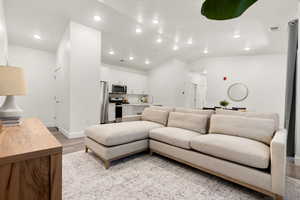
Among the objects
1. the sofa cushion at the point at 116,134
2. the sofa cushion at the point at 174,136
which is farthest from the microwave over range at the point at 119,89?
the sofa cushion at the point at 174,136

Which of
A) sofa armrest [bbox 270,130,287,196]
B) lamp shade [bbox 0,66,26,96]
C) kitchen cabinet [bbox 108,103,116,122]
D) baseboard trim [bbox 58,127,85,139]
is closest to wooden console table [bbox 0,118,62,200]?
lamp shade [bbox 0,66,26,96]

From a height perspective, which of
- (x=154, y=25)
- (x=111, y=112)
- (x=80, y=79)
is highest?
(x=154, y=25)

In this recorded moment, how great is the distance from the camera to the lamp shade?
1245 millimetres

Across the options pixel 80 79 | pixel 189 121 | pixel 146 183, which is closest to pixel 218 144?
pixel 189 121

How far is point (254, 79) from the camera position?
5.21m

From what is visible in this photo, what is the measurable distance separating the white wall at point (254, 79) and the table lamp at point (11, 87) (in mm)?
6050

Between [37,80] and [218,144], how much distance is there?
5.41 m

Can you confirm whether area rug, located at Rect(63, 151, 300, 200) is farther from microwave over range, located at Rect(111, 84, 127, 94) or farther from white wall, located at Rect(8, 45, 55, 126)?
microwave over range, located at Rect(111, 84, 127, 94)

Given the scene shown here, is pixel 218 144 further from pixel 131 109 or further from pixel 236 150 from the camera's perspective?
pixel 131 109

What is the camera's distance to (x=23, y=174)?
2.45 ft

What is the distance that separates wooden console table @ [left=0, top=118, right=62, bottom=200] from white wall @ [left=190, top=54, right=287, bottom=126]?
6060 millimetres

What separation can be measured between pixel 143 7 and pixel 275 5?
2.49m

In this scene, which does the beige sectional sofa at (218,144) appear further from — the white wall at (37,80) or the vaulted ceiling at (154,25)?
the white wall at (37,80)

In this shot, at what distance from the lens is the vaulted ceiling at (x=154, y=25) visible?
285 centimetres
